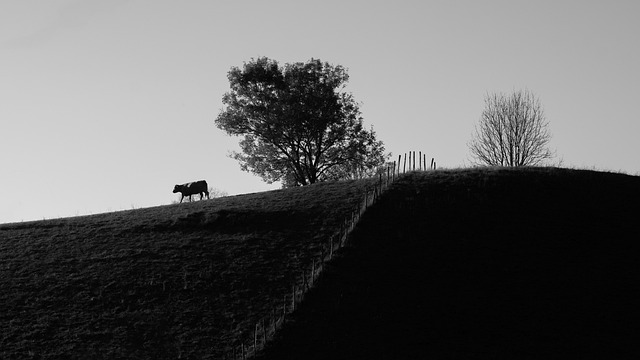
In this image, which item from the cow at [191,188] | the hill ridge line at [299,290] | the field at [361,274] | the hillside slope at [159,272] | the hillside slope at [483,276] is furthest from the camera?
the cow at [191,188]

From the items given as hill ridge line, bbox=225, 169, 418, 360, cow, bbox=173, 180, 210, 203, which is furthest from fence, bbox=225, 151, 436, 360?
cow, bbox=173, 180, 210, 203

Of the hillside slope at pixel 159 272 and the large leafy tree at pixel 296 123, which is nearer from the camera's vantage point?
the hillside slope at pixel 159 272

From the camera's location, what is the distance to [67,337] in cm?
4103

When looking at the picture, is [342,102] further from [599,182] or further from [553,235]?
[553,235]

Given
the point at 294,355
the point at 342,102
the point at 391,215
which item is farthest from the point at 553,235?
the point at 342,102

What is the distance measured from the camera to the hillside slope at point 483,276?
3978 centimetres

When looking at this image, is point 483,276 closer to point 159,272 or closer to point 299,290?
point 299,290

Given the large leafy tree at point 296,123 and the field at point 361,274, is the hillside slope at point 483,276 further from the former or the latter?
the large leafy tree at point 296,123

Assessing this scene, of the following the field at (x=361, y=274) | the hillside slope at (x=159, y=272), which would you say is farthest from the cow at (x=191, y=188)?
the field at (x=361, y=274)

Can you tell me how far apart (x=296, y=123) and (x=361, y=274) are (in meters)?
36.6

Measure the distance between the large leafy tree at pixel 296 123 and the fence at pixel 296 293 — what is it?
935 inches

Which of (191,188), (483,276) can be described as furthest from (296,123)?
(483,276)

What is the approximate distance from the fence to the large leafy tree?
23.8m

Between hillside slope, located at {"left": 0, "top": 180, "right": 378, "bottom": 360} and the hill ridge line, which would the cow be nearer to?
hillside slope, located at {"left": 0, "top": 180, "right": 378, "bottom": 360}
